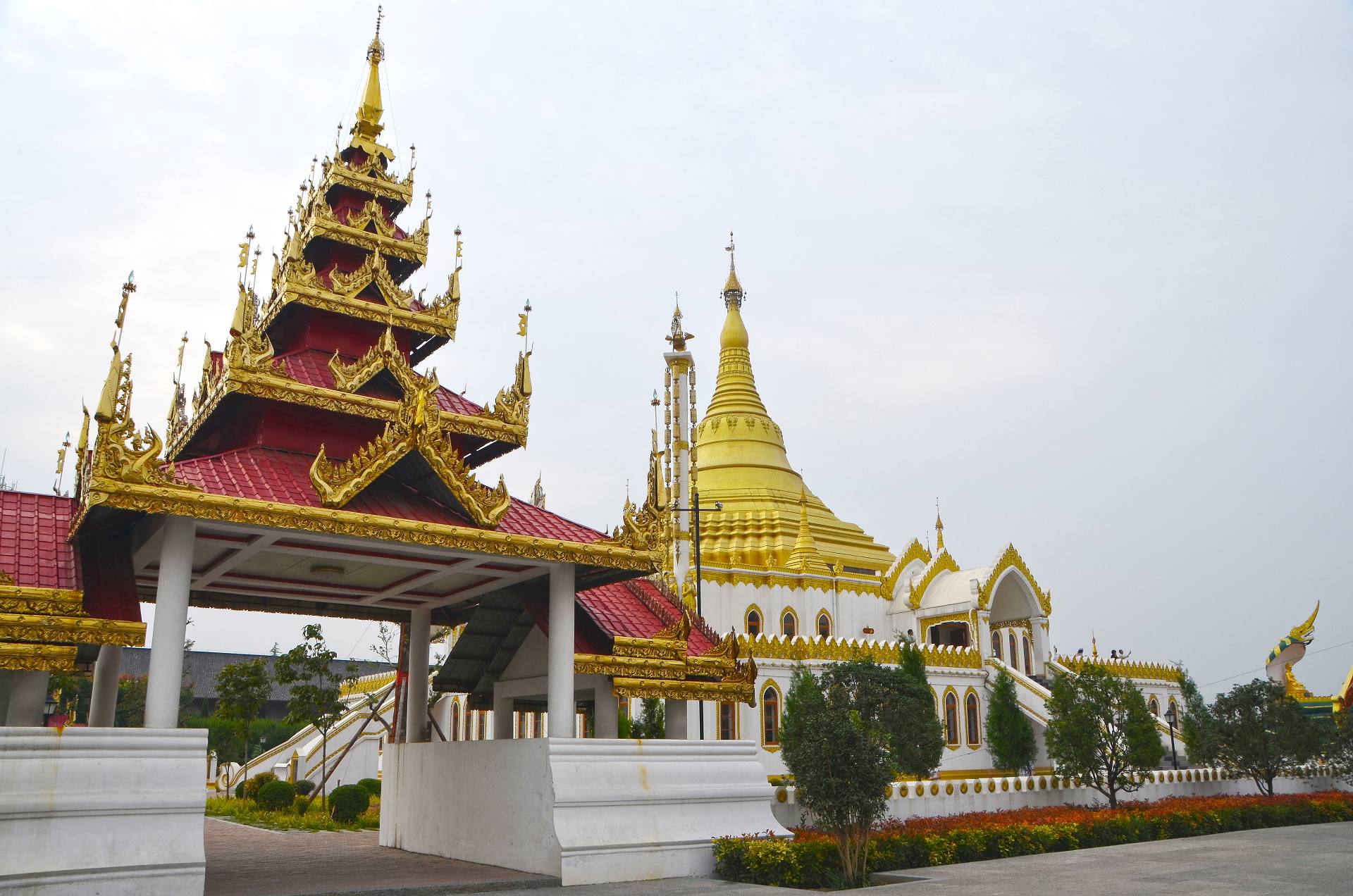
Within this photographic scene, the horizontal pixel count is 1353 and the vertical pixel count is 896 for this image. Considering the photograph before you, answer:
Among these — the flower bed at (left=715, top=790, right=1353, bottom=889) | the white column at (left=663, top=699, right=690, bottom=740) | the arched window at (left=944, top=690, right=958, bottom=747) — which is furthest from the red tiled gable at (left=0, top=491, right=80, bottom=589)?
the arched window at (left=944, top=690, right=958, bottom=747)

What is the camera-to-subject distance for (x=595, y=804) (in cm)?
1313

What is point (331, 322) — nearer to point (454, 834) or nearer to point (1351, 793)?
point (454, 834)

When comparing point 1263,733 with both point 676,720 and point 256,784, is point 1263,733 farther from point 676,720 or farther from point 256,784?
point 256,784

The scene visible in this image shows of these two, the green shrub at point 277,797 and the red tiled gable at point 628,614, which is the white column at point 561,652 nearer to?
the red tiled gable at point 628,614

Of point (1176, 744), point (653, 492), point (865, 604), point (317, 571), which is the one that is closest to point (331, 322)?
point (317, 571)

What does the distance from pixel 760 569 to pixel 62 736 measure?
3098 cm

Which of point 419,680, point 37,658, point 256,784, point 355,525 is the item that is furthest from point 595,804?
point 256,784

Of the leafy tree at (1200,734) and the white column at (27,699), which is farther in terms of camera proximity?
the leafy tree at (1200,734)

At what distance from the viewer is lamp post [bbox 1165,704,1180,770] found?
3281cm

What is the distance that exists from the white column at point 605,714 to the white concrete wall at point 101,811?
5.98 meters

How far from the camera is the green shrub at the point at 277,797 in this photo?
1047 inches

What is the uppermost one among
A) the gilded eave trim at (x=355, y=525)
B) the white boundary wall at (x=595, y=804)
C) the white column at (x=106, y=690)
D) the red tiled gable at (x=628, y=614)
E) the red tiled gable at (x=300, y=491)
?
the red tiled gable at (x=300, y=491)

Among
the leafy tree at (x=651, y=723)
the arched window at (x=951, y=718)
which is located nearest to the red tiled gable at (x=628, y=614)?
the leafy tree at (x=651, y=723)

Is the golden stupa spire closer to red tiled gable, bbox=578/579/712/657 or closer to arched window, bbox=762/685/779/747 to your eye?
red tiled gable, bbox=578/579/712/657
